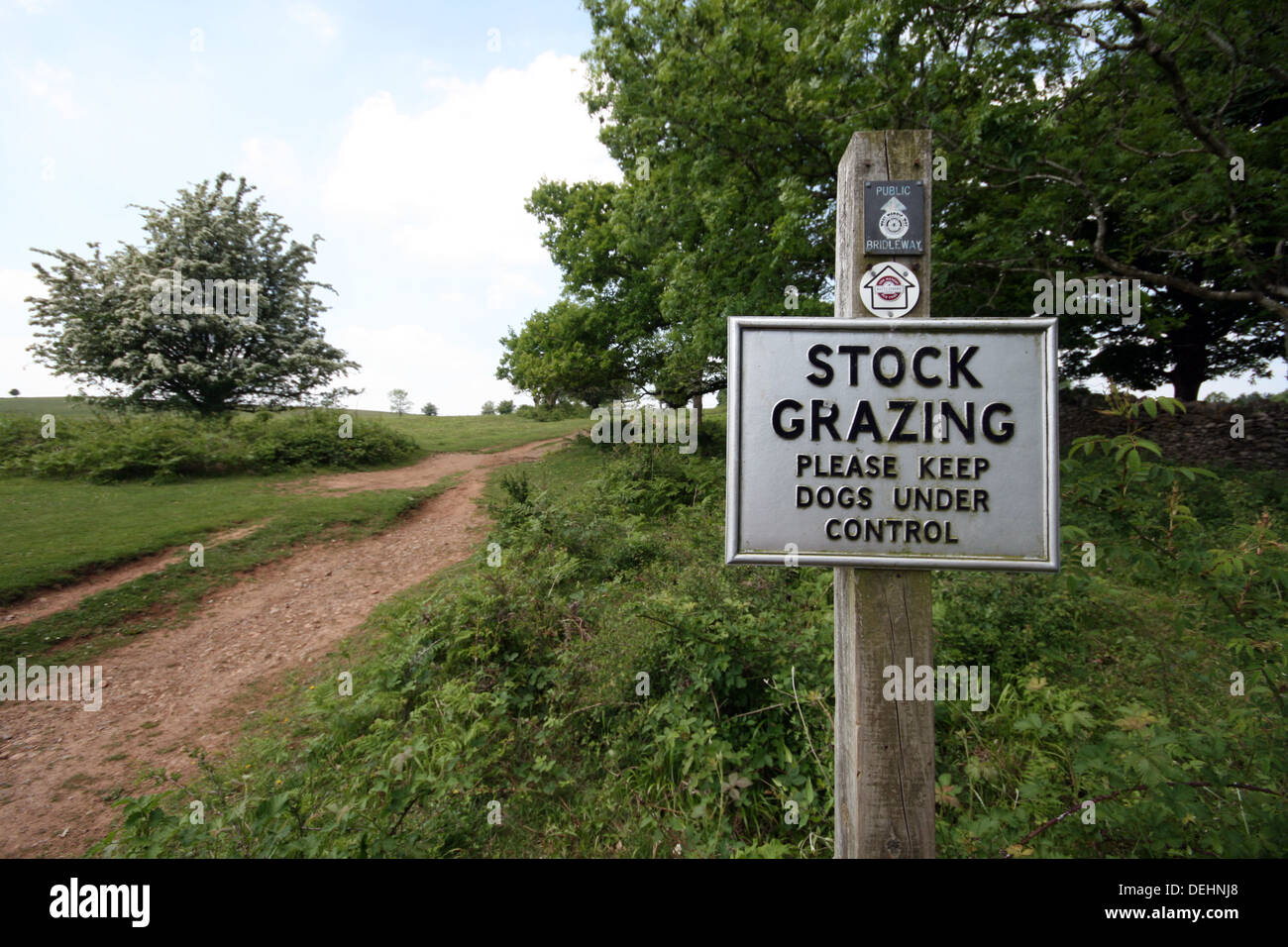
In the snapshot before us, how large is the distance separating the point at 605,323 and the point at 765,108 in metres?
9.80

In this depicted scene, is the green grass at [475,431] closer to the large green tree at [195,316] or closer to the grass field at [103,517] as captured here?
the large green tree at [195,316]

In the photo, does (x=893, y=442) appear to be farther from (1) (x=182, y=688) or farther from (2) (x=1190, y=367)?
(2) (x=1190, y=367)

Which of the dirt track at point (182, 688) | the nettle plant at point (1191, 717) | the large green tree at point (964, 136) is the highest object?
the large green tree at point (964, 136)

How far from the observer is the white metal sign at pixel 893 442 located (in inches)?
85.2

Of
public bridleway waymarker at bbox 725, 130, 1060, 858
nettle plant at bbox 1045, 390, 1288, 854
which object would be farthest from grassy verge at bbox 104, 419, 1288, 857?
public bridleway waymarker at bbox 725, 130, 1060, 858

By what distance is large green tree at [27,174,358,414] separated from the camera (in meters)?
18.8

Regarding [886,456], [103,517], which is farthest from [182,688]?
[103,517]

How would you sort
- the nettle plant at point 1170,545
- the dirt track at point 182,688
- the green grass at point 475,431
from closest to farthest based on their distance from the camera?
the nettle plant at point 1170,545 → the dirt track at point 182,688 → the green grass at point 475,431

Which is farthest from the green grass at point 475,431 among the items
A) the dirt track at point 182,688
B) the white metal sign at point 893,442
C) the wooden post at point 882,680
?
the wooden post at point 882,680

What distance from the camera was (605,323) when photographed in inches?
712

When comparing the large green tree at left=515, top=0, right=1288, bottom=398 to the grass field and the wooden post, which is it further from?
the grass field

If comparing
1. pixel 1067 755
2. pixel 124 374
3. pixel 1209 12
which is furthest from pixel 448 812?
pixel 124 374

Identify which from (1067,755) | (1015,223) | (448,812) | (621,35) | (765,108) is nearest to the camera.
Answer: (448,812)
